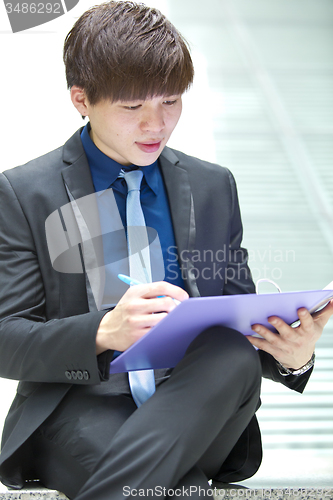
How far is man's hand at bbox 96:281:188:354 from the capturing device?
1.02 m

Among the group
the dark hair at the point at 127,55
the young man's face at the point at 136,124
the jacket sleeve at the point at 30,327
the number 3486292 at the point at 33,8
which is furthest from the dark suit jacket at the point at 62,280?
the number 3486292 at the point at 33,8

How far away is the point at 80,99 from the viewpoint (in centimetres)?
137

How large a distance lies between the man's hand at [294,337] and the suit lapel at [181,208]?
10.0 inches

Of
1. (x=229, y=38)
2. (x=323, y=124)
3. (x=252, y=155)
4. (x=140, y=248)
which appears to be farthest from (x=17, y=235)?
(x=229, y=38)

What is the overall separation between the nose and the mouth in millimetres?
45

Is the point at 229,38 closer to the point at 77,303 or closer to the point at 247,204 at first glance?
the point at 247,204

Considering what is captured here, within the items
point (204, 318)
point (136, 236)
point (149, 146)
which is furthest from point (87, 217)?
point (204, 318)

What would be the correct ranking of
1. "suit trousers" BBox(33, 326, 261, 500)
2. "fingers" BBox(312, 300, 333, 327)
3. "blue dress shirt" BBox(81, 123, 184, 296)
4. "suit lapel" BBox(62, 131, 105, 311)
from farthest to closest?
"blue dress shirt" BBox(81, 123, 184, 296) → "suit lapel" BBox(62, 131, 105, 311) → "fingers" BBox(312, 300, 333, 327) → "suit trousers" BBox(33, 326, 261, 500)

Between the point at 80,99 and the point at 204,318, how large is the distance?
689 mm

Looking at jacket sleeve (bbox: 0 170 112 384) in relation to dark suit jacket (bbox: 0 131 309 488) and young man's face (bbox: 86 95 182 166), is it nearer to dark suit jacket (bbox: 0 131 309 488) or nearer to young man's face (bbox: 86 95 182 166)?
dark suit jacket (bbox: 0 131 309 488)

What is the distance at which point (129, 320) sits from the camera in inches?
39.9

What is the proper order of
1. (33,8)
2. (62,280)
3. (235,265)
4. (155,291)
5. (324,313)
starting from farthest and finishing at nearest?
1. (33,8)
2. (235,265)
3. (62,280)
4. (324,313)
5. (155,291)

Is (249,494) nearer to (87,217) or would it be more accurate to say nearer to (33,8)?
(87,217)

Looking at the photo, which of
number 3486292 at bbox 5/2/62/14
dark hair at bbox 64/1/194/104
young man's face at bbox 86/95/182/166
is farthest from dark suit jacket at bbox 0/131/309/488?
number 3486292 at bbox 5/2/62/14
